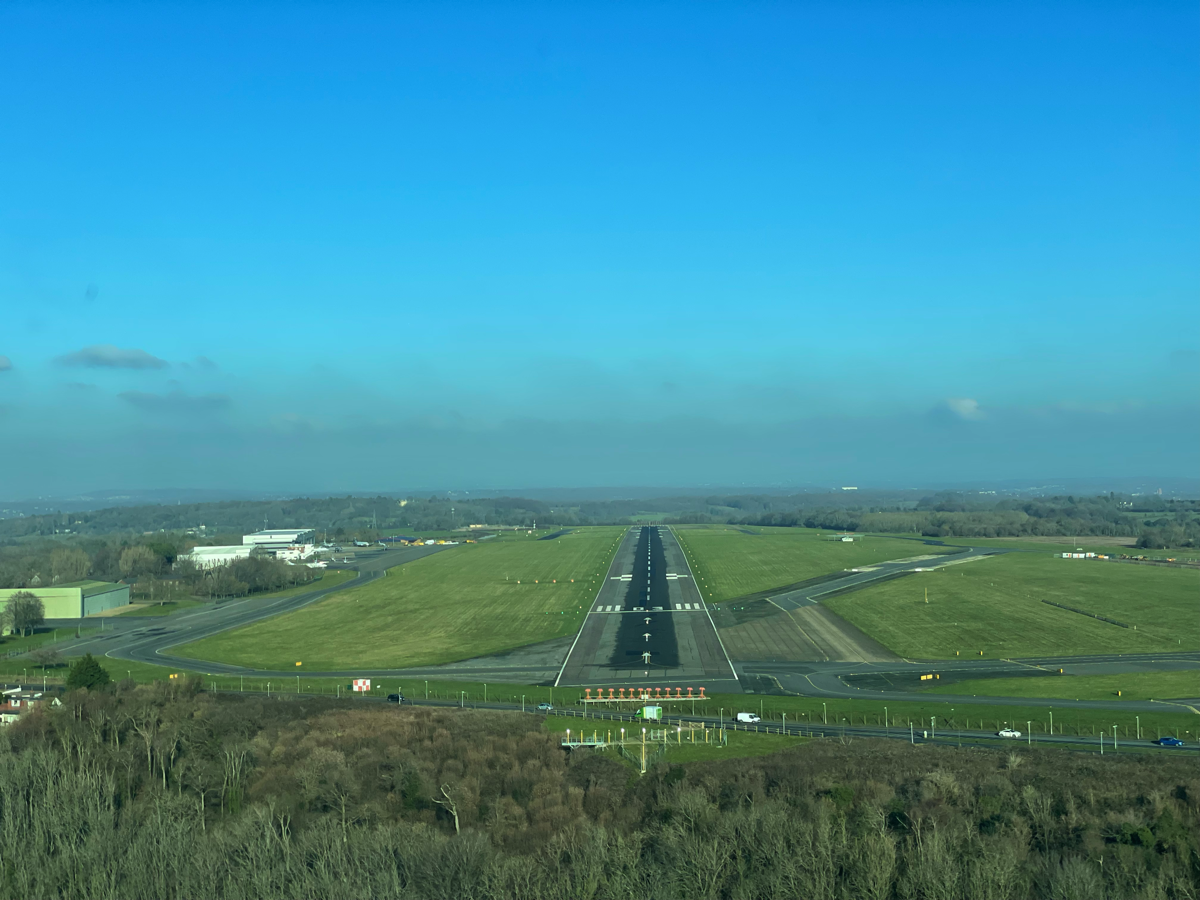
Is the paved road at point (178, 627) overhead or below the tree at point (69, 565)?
below

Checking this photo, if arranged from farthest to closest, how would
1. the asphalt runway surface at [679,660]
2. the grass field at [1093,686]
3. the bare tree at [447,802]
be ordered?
the asphalt runway surface at [679,660] → the grass field at [1093,686] → the bare tree at [447,802]

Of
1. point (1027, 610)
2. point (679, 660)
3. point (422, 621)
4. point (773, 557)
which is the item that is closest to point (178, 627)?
point (422, 621)

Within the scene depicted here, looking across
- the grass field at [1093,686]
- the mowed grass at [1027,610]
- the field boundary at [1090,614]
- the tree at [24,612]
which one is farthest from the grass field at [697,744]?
the tree at [24,612]

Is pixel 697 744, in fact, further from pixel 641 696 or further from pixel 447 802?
pixel 447 802

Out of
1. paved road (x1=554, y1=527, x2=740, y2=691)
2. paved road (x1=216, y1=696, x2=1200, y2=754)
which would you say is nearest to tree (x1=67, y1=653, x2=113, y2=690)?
paved road (x1=216, y1=696, x2=1200, y2=754)

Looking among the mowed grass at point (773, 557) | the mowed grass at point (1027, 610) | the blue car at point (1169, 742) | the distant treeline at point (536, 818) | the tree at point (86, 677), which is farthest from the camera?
the mowed grass at point (773, 557)

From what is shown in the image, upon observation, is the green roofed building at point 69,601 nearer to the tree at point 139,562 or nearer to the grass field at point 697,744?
the tree at point 139,562
